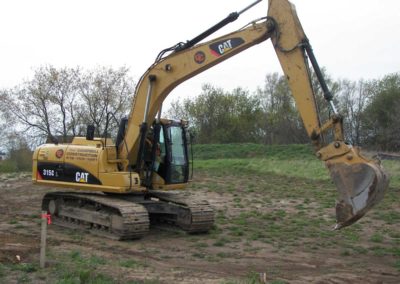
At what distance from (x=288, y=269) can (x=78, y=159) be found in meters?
5.58

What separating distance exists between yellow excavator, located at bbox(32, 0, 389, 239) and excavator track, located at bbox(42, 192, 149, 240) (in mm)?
21

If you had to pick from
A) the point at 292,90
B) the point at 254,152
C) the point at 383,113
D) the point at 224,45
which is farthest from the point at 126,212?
the point at 383,113

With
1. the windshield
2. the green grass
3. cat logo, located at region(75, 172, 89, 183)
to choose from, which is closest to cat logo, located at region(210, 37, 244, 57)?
the windshield

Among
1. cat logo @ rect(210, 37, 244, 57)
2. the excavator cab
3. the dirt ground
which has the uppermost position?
cat logo @ rect(210, 37, 244, 57)

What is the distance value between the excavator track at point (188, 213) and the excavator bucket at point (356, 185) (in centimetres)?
400

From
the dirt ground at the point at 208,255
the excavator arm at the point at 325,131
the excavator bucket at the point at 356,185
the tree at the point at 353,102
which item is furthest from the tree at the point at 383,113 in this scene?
the excavator bucket at the point at 356,185

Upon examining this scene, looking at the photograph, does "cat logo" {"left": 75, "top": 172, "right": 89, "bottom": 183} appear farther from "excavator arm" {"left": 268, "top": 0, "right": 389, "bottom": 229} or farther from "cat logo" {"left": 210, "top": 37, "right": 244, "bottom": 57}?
"excavator arm" {"left": 268, "top": 0, "right": 389, "bottom": 229}

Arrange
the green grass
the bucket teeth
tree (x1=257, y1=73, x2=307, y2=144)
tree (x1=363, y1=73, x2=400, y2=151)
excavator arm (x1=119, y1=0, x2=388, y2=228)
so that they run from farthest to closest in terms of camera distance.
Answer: tree (x1=257, y1=73, x2=307, y2=144) < tree (x1=363, y1=73, x2=400, y2=151) < the green grass < excavator arm (x1=119, y1=0, x2=388, y2=228) < the bucket teeth

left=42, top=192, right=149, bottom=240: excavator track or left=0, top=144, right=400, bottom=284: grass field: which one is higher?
left=42, top=192, right=149, bottom=240: excavator track

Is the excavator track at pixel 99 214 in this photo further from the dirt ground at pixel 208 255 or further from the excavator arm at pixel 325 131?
the excavator arm at pixel 325 131

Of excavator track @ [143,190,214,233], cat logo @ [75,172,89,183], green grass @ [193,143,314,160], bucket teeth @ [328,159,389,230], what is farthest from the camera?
green grass @ [193,143,314,160]

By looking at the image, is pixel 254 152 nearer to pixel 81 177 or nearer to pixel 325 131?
pixel 81 177

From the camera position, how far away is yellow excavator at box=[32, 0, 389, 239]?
9555mm

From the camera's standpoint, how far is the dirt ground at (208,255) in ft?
25.2
